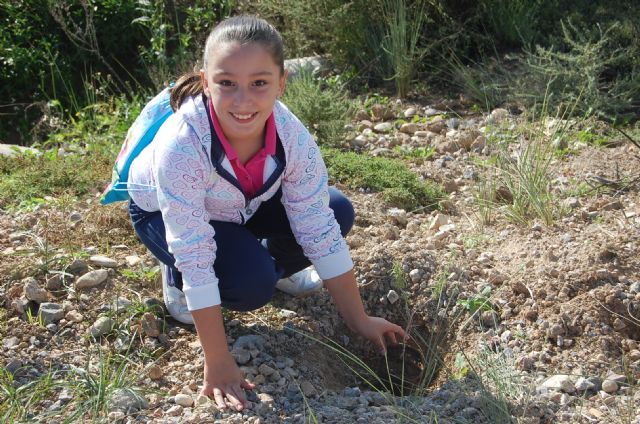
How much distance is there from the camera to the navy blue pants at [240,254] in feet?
9.68

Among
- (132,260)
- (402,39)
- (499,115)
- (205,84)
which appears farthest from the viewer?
(402,39)

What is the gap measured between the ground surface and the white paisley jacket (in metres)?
0.35

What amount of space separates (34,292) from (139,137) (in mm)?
709

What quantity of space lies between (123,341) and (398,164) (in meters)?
1.86

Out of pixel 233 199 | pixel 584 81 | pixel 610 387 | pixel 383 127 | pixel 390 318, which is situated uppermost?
pixel 233 199

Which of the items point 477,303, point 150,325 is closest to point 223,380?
point 150,325

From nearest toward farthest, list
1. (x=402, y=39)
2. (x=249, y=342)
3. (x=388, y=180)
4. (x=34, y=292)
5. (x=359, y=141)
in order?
(x=249, y=342)
(x=34, y=292)
(x=388, y=180)
(x=359, y=141)
(x=402, y=39)

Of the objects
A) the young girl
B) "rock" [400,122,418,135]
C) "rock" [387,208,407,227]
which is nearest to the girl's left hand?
the young girl

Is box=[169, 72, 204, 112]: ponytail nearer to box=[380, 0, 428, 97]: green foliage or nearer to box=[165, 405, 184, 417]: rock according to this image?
box=[165, 405, 184, 417]: rock

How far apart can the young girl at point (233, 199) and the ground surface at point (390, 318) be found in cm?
17

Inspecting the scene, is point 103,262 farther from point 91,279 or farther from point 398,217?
point 398,217

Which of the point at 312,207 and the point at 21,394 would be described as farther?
the point at 312,207

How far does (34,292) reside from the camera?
3.24 m

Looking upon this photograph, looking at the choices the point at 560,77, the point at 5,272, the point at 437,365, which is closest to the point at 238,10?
the point at 560,77
